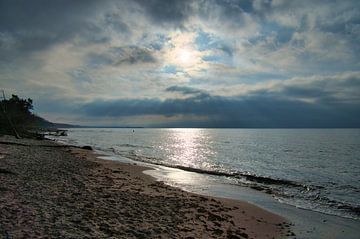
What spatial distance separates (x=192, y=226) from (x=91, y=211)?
3.92 meters

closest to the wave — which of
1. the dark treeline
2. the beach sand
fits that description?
the beach sand

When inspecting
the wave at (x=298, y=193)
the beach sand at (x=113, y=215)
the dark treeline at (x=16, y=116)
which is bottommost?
the wave at (x=298, y=193)

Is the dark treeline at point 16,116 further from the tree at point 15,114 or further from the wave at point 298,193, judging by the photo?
the wave at point 298,193

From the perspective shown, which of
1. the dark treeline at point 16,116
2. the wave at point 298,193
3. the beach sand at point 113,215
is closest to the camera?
the beach sand at point 113,215

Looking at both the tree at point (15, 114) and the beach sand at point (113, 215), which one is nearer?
the beach sand at point (113, 215)

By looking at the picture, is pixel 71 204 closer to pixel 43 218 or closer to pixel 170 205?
pixel 43 218

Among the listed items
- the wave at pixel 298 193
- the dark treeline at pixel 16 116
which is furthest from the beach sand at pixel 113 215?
the dark treeline at pixel 16 116

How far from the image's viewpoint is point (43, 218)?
9.24 metres

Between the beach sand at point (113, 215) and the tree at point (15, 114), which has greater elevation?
the tree at point (15, 114)

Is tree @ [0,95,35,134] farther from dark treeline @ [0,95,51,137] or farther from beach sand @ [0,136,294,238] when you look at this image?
beach sand @ [0,136,294,238]

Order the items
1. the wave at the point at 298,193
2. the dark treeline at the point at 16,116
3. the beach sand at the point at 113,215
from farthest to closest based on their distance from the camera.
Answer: the dark treeline at the point at 16,116
the wave at the point at 298,193
the beach sand at the point at 113,215

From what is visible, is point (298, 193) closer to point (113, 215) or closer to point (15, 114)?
point (113, 215)

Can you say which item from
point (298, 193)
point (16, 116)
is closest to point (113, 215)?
point (298, 193)

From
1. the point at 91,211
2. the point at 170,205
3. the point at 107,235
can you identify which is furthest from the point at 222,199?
the point at 107,235
